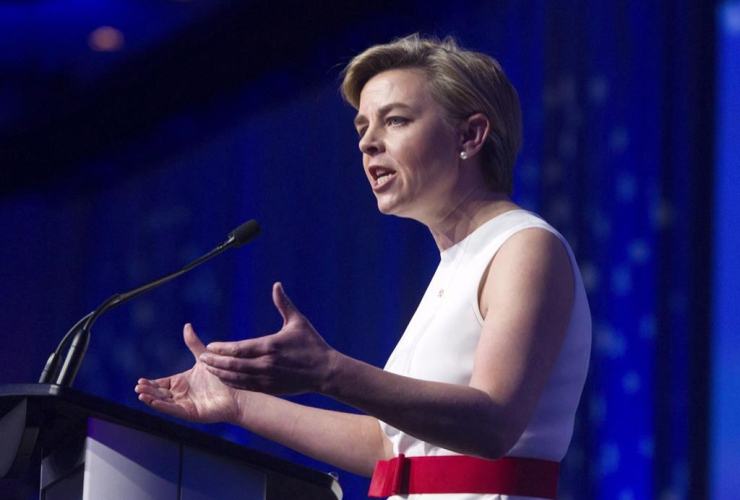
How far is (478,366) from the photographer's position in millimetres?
1222

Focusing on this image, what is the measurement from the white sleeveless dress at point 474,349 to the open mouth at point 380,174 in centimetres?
18

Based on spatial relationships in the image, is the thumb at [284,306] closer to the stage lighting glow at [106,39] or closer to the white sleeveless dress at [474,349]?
the white sleeveless dress at [474,349]

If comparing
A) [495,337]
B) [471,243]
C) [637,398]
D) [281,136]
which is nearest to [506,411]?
[495,337]

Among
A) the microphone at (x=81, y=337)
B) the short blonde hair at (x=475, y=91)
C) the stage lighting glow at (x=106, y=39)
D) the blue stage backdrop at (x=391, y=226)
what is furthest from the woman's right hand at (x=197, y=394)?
the stage lighting glow at (x=106, y=39)

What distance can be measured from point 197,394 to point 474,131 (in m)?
0.58

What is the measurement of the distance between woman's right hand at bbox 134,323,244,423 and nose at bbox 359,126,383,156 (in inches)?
15.4

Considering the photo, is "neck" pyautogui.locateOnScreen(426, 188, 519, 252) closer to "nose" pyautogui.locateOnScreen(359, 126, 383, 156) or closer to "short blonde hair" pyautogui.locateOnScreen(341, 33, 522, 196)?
"short blonde hair" pyautogui.locateOnScreen(341, 33, 522, 196)

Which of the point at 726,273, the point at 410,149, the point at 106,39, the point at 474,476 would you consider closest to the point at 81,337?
the point at 410,149

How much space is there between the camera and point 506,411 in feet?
3.84

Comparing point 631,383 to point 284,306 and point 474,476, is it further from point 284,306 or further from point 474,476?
point 284,306

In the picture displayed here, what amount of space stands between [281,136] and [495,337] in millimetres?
2501

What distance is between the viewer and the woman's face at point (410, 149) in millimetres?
1543

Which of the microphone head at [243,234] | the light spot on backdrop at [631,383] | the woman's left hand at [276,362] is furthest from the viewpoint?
the light spot on backdrop at [631,383]

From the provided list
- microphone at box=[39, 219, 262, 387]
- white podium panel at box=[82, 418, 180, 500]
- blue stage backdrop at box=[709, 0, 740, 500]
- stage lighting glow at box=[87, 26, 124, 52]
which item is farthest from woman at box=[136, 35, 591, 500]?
stage lighting glow at box=[87, 26, 124, 52]
